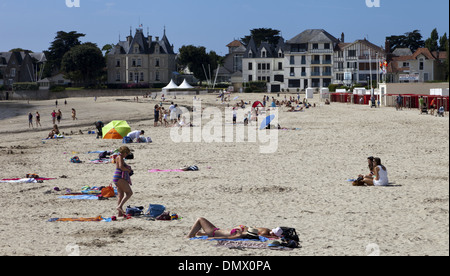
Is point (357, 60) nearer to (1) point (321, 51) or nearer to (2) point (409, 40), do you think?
(1) point (321, 51)

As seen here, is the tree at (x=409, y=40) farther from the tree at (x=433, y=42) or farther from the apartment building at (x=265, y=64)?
the apartment building at (x=265, y=64)

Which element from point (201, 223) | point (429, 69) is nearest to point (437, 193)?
point (201, 223)

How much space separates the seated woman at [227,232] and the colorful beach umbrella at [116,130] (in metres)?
17.6

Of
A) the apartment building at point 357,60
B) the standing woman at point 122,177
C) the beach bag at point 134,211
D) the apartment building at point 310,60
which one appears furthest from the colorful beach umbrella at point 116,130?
the apartment building at point 310,60

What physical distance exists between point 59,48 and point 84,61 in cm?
2115

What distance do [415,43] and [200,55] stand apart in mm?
40329

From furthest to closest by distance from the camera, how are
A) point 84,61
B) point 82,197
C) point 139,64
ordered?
point 139,64 < point 84,61 < point 82,197

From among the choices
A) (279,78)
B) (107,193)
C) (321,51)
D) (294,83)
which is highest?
(321,51)

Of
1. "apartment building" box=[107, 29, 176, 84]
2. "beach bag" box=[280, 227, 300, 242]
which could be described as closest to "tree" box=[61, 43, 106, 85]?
"apartment building" box=[107, 29, 176, 84]

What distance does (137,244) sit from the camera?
369 inches

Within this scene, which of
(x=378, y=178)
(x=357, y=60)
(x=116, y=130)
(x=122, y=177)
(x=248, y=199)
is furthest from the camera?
(x=357, y=60)

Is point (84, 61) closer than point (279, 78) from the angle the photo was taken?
No

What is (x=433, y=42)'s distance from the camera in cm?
10156

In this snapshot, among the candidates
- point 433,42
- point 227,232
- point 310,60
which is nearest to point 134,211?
point 227,232
